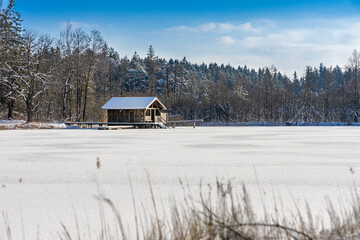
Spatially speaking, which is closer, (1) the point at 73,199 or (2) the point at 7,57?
(1) the point at 73,199

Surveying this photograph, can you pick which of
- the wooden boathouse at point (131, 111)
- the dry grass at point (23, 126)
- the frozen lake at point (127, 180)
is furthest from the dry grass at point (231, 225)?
the wooden boathouse at point (131, 111)

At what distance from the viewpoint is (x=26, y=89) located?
4119 cm

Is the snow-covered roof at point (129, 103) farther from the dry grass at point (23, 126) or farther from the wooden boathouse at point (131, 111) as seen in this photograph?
the dry grass at point (23, 126)

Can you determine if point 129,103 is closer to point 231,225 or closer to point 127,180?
point 127,180

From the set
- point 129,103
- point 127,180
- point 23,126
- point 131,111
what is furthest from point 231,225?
point 129,103

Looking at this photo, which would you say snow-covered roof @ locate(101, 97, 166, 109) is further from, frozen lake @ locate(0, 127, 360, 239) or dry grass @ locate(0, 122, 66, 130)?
frozen lake @ locate(0, 127, 360, 239)

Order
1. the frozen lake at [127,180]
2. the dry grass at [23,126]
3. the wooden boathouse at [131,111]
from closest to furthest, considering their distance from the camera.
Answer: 1. the frozen lake at [127,180]
2. the dry grass at [23,126]
3. the wooden boathouse at [131,111]

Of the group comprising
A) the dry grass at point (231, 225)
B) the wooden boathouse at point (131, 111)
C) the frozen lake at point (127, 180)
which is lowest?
the frozen lake at point (127, 180)

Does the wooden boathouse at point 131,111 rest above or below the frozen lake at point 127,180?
above

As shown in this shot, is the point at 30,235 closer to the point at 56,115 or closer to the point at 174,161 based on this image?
the point at 174,161

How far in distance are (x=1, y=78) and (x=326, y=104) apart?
49595 millimetres

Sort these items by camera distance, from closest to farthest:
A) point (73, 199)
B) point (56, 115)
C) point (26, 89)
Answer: point (73, 199) < point (26, 89) < point (56, 115)

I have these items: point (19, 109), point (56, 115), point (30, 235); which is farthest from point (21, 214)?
point (56, 115)

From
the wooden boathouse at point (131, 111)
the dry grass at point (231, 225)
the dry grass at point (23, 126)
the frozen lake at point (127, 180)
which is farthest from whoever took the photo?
the wooden boathouse at point (131, 111)
